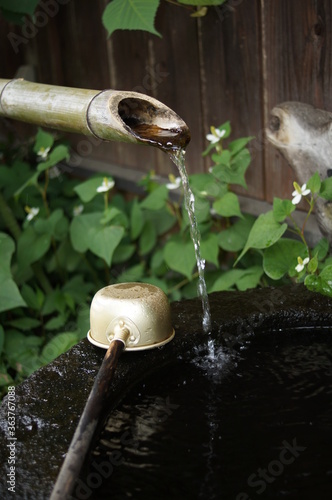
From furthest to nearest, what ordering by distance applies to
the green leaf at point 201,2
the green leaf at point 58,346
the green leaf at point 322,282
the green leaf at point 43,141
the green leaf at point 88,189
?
1. the green leaf at point 43,141
2. the green leaf at point 88,189
3. the green leaf at point 58,346
4. the green leaf at point 201,2
5. the green leaf at point 322,282

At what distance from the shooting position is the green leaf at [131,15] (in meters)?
2.80

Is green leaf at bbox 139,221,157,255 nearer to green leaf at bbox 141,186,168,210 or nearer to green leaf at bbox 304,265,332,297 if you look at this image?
green leaf at bbox 141,186,168,210

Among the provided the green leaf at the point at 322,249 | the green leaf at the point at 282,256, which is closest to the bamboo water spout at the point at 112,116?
the green leaf at the point at 282,256

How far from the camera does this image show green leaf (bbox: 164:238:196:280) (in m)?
3.24

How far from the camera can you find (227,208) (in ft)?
9.79

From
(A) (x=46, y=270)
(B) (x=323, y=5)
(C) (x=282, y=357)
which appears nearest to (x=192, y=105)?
(B) (x=323, y=5)

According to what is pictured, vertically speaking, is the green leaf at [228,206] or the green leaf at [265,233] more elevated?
the green leaf at [228,206]

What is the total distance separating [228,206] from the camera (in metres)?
2.99

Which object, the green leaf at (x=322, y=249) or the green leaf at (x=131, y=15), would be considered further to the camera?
the green leaf at (x=131, y=15)

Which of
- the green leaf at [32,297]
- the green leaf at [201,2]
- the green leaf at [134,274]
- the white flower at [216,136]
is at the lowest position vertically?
the green leaf at [32,297]

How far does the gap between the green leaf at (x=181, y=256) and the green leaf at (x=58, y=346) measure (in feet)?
1.96

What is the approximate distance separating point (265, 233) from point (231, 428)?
1.06 m

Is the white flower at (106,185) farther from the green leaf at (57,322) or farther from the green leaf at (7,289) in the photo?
the green leaf at (57,322)

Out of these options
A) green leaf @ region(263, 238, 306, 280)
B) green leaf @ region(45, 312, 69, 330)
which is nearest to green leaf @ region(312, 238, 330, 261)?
green leaf @ region(263, 238, 306, 280)
